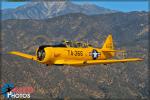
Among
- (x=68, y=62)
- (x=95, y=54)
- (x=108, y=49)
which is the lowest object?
(x=68, y=62)

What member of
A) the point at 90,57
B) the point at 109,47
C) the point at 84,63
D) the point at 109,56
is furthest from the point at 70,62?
the point at 109,47

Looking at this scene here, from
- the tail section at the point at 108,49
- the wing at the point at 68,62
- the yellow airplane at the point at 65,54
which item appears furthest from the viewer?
the tail section at the point at 108,49

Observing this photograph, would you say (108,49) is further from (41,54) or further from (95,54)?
(41,54)

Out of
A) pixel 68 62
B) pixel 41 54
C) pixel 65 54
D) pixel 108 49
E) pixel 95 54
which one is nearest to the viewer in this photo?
pixel 68 62

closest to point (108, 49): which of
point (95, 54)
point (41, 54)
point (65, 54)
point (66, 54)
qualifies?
point (95, 54)

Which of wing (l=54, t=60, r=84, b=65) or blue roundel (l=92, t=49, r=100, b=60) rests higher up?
blue roundel (l=92, t=49, r=100, b=60)

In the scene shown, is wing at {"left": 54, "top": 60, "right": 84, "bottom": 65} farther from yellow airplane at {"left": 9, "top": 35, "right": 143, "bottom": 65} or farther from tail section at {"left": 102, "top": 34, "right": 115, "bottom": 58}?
tail section at {"left": 102, "top": 34, "right": 115, "bottom": 58}

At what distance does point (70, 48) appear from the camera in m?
48.5

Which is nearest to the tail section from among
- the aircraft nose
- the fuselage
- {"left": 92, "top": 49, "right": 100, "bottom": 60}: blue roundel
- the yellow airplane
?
{"left": 92, "top": 49, "right": 100, "bottom": 60}: blue roundel

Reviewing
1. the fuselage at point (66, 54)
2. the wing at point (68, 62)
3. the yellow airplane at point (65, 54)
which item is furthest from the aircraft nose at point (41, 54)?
the wing at point (68, 62)

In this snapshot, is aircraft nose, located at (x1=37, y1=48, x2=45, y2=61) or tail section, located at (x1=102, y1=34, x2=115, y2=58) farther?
tail section, located at (x1=102, y1=34, x2=115, y2=58)

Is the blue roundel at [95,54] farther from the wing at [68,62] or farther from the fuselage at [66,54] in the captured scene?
the wing at [68,62]

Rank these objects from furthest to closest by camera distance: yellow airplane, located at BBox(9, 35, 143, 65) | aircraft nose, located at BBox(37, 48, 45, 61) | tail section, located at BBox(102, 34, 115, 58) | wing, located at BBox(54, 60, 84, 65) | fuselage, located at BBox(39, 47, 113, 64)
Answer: tail section, located at BBox(102, 34, 115, 58) → aircraft nose, located at BBox(37, 48, 45, 61) → fuselage, located at BBox(39, 47, 113, 64) → yellow airplane, located at BBox(9, 35, 143, 65) → wing, located at BBox(54, 60, 84, 65)

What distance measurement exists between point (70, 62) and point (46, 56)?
3.45m
